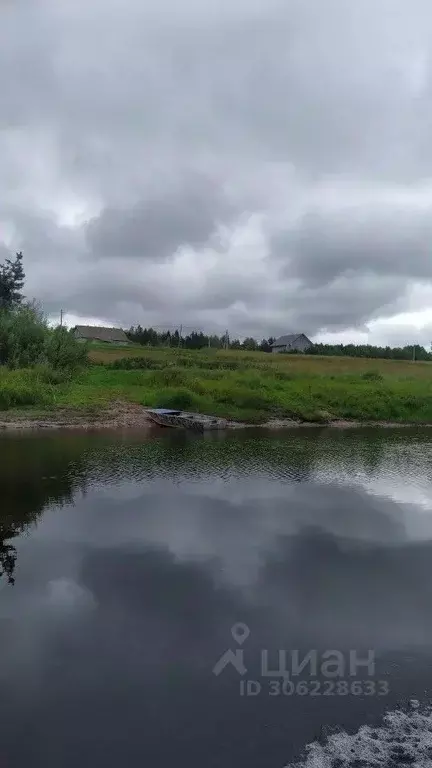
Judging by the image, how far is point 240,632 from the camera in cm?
777

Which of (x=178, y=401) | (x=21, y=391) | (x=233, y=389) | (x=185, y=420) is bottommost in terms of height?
(x=185, y=420)

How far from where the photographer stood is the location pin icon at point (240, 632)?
7.58 meters

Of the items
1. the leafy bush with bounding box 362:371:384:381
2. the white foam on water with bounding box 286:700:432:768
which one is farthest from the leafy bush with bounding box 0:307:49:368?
the white foam on water with bounding box 286:700:432:768

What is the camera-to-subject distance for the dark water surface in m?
5.68

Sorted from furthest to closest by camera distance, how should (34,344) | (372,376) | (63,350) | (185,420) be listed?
(372,376), (63,350), (34,344), (185,420)

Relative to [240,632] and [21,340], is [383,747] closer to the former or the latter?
[240,632]

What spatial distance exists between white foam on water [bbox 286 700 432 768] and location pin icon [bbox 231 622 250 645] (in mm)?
2043

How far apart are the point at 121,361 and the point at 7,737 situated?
40.9 meters

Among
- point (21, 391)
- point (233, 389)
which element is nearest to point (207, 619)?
point (21, 391)

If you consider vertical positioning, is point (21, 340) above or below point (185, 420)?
above

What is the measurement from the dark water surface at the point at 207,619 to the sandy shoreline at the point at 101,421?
445 inches

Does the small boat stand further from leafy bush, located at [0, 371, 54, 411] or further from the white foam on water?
the white foam on water

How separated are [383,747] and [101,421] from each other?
2551 centimetres

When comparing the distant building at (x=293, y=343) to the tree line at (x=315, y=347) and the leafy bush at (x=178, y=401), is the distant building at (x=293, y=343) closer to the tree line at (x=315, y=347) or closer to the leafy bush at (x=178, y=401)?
the tree line at (x=315, y=347)
